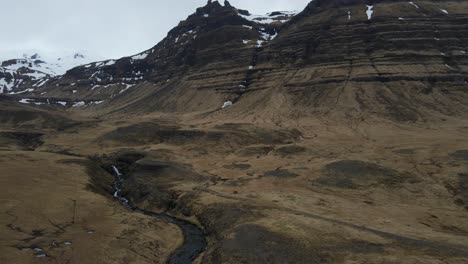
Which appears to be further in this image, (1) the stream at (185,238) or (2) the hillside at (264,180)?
(1) the stream at (185,238)

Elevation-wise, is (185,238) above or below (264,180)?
above

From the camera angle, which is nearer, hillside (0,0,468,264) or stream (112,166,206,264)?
hillside (0,0,468,264)

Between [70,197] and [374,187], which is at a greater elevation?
[70,197]

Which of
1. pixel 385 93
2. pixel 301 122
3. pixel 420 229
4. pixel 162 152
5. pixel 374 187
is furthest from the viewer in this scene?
pixel 385 93

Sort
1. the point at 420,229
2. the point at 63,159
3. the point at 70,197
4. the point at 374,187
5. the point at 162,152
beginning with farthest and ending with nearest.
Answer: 1. the point at 162,152
2. the point at 63,159
3. the point at 374,187
4. the point at 70,197
5. the point at 420,229

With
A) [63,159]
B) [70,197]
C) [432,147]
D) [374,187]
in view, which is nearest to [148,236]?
[70,197]

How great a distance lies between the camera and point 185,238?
61625 millimetres

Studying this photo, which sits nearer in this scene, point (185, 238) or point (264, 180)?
point (185, 238)

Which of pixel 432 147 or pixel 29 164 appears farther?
pixel 432 147

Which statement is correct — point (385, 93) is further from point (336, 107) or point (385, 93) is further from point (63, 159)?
point (63, 159)

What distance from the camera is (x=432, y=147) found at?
107875 millimetres

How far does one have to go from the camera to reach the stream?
5403cm

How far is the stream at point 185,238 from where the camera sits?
177 ft

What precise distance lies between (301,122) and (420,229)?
10452 centimetres
